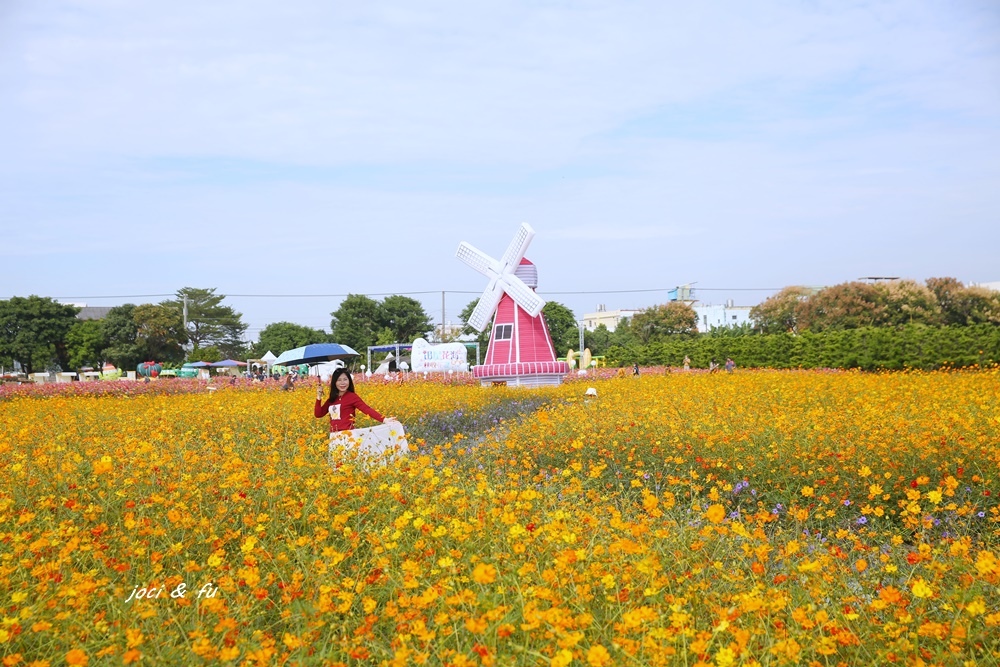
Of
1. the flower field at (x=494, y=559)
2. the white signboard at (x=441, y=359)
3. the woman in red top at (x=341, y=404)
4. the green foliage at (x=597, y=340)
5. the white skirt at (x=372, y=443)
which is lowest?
the flower field at (x=494, y=559)

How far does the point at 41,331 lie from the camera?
185 feet

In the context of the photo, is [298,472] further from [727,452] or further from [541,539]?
[727,452]

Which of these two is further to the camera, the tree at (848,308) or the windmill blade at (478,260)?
the tree at (848,308)

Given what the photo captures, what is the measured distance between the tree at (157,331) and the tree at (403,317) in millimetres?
15173

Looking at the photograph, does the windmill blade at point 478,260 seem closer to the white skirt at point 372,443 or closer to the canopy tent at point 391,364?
the white skirt at point 372,443

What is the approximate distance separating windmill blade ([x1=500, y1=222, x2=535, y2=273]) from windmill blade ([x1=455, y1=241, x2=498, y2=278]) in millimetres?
334

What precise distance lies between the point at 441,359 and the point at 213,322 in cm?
5133

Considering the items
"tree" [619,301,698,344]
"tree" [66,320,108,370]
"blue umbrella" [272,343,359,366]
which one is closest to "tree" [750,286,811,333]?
"tree" [619,301,698,344]

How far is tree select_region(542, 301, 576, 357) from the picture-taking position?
63281mm

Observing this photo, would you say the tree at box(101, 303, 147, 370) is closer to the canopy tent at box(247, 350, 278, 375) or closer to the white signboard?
the canopy tent at box(247, 350, 278, 375)

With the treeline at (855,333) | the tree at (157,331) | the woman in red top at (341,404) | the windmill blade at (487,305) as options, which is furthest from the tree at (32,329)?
the woman in red top at (341,404)

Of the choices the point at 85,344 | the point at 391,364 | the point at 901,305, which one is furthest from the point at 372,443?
the point at 85,344

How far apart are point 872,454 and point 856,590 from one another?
3483 mm

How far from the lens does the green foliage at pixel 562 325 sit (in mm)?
63281
